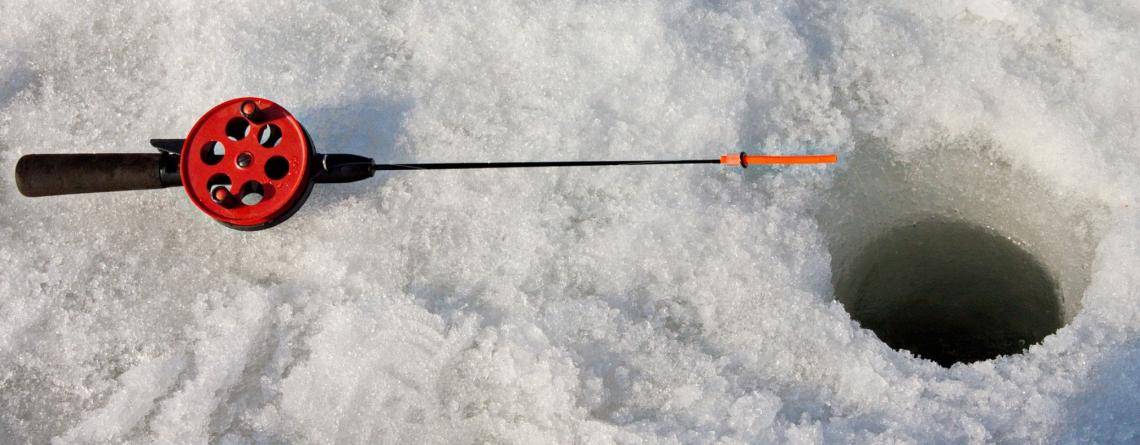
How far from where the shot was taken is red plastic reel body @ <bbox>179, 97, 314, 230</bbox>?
6.36 feet

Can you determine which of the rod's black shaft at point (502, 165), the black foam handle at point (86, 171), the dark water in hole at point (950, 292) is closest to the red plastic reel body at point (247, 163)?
the black foam handle at point (86, 171)

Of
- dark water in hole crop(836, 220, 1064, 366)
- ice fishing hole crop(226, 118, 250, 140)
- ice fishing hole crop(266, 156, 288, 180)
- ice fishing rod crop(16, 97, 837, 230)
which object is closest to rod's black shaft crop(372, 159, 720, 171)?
ice fishing rod crop(16, 97, 837, 230)

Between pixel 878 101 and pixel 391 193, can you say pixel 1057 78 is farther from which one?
pixel 391 193

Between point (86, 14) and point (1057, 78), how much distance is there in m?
2.89

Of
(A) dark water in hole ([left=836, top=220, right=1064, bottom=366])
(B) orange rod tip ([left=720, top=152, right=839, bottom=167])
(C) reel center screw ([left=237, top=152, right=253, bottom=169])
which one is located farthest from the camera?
(A) dark water in hole ([left=836, top=220, right=1064, bottom=366])

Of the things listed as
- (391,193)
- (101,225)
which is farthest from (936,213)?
(101,225)

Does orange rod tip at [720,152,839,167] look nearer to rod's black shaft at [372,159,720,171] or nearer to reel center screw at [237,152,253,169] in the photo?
rod's black shaft at [372,159,720,171]

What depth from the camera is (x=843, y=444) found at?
6.19 feet

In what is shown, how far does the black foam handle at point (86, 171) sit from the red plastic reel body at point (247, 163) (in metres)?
0.11

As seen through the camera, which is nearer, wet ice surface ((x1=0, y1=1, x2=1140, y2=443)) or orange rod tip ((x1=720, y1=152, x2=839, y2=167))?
wet ice surface ((x1=0, y1=1, x2=1140, y2=443))

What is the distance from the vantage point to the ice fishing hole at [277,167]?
1.96 m

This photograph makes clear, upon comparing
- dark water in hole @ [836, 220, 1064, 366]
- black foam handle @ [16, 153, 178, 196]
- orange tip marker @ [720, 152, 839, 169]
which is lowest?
dark water in hole @ [836, 220, 1064, 366]

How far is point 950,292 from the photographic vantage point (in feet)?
8.49

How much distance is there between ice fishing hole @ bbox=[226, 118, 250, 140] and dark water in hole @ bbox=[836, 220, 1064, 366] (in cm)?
169
